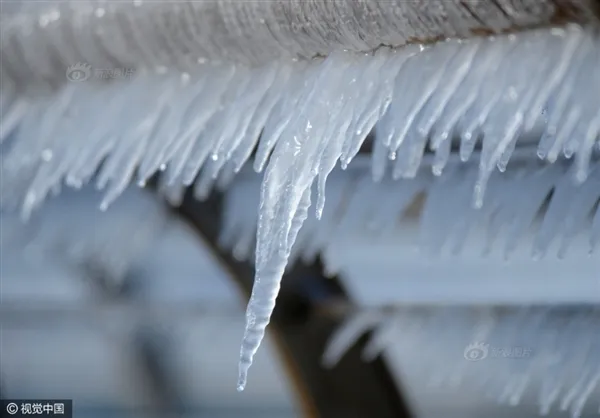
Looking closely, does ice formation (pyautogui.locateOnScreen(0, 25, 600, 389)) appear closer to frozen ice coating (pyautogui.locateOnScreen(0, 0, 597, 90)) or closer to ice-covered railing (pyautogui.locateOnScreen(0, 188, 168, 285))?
frozen ice coating (pyautogui.locateOnScreen(0, 0, 597, 90))

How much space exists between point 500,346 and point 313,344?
15 centimetres

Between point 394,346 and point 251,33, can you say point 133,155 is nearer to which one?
point 251,33

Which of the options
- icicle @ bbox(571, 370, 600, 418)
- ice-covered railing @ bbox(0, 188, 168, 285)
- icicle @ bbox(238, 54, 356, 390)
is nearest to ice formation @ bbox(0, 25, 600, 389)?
icicle @ bbox(238, 54, 356, 390)

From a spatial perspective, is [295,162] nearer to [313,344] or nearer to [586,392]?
[586,392]

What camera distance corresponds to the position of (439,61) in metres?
0.26

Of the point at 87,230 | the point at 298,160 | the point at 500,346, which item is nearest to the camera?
the point at 298,160

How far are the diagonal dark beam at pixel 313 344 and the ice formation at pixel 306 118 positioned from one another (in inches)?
8.0

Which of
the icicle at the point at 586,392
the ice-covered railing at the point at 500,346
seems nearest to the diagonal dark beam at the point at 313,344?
the ice-covered railing at the point at 500,346

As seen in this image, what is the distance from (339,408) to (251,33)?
1.08ft

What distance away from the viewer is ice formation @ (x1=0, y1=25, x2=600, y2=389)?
247mm

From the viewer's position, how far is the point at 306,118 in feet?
0.97

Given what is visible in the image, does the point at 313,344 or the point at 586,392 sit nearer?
the point at 586,392

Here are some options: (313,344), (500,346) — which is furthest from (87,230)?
(500,346)

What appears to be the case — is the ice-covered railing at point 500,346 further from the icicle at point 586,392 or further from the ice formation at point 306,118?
the ice formation at point 306,118
